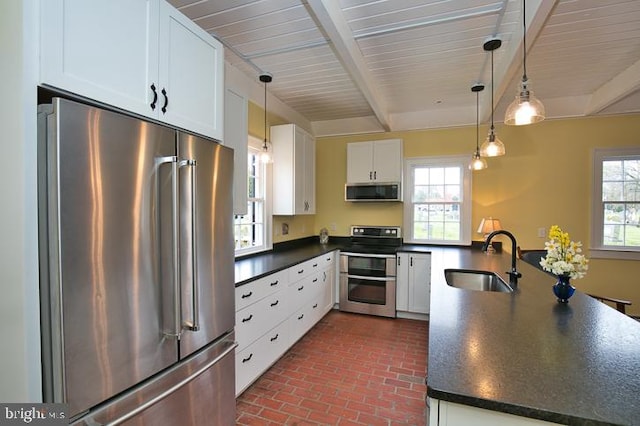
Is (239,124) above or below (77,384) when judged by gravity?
above

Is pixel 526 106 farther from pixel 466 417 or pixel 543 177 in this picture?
pixel 543 177

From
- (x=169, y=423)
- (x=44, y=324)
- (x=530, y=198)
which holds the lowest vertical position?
(x=169, y=423)

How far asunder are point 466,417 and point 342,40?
7.31 ft

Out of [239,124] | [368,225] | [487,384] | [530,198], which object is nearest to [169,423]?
[487,384]

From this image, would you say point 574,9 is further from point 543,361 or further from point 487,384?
point 487,384

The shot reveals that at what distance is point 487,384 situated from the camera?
860 mm

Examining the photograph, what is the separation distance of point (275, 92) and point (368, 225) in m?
2.27

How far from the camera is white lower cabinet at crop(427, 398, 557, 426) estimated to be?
81 cm

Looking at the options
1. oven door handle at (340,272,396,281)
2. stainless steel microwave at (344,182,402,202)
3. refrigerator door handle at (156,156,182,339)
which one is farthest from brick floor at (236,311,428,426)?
stainless steel microwave at (344,182,402,202)

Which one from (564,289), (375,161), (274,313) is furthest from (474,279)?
(375,161)

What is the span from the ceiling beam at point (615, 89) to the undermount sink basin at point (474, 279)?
7.65ft

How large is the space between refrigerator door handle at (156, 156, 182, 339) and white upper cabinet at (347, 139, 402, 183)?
3246mm

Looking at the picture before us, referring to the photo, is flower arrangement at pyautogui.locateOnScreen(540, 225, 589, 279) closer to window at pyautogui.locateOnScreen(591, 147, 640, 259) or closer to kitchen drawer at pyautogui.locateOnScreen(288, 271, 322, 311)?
kitchen drawer at pyautogui.locateOnScreen(288, 271, 322, 311)

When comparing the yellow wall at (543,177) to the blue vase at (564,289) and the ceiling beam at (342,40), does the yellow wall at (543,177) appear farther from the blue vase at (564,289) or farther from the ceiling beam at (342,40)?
the blue vase at (564,289)
